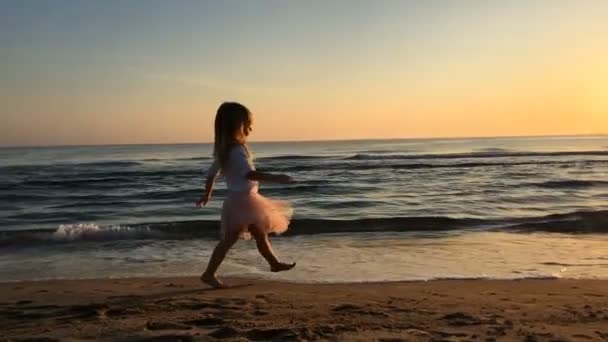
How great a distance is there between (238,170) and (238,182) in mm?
119

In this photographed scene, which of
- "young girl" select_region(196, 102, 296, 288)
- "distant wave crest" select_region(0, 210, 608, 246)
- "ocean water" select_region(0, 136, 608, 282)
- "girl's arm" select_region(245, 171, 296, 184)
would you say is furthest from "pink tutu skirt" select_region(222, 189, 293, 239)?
"distant wave crest" select_region(0, 210, 608, 246)

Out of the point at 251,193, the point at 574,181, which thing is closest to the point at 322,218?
the point at 251,193

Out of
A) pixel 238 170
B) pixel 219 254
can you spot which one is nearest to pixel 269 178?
pixel 238 170

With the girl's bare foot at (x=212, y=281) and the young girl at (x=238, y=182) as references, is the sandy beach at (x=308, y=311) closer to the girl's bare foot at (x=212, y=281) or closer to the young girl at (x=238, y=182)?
the girl's bare foot at (x=212, y=281)

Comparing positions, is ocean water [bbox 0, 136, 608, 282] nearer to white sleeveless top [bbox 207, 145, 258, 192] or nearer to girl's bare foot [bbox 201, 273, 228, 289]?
girl's bare foot [bbox 201, 273, 228, 289]

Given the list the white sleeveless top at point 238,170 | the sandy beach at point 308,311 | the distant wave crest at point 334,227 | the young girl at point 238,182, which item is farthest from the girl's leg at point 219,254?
the distant wave crest at point 334,227

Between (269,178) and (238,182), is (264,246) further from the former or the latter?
(269,178)

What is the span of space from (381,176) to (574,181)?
7.49 meters

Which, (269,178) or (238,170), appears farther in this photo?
(238,170)

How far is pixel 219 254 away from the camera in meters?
5.70

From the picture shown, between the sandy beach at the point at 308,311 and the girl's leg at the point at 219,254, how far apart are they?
12cm

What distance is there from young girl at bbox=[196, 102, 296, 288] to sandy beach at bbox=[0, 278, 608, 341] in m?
0.52

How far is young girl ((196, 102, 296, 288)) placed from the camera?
17.6 feet

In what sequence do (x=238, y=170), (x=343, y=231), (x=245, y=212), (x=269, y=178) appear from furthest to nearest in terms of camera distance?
(x=343, y=231) → (x=245, y=212) → (x=238, y=170) → (x=269, y=178)
